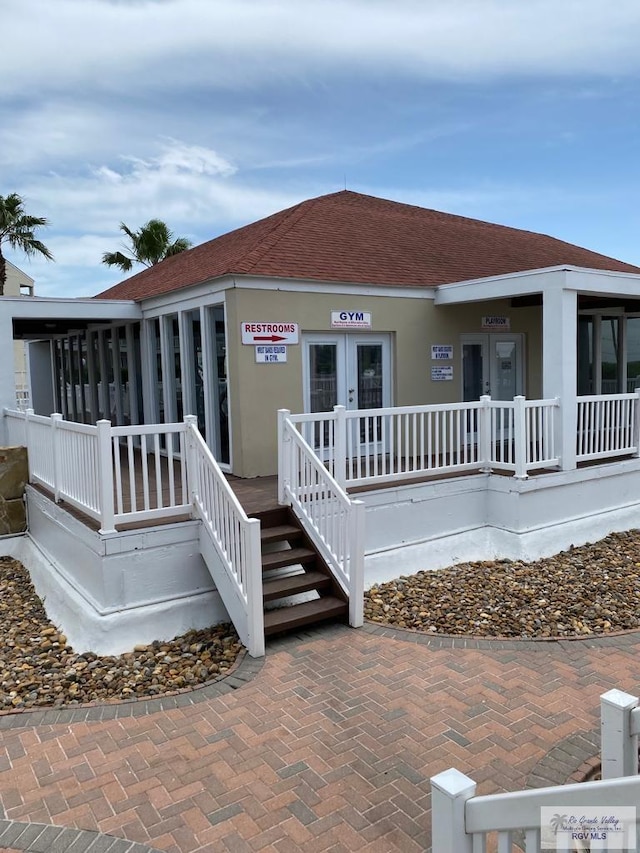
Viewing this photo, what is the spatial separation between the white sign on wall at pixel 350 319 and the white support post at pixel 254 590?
4.65 metres

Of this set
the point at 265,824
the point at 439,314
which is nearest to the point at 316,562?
the point at 265,824

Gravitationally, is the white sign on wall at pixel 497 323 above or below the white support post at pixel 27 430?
above

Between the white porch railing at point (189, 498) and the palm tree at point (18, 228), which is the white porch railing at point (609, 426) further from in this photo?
the palm tree at point (18, 228)

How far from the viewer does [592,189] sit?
17250 mm

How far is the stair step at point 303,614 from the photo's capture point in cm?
508

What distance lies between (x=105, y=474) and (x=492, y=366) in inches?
293

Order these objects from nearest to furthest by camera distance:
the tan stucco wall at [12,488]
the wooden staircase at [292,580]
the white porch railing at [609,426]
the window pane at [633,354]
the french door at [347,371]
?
1. the wooden staircase at [292,580]
2. the tan stucco wall at [12,488]
3. the white porch railing at [609,426]
4. the french door at [347,371]
5. the window pane at [633,354]

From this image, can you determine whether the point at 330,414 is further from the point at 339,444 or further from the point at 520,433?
the point at 520,433

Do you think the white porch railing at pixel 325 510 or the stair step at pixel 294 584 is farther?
the white porch railing at pixel 325 510

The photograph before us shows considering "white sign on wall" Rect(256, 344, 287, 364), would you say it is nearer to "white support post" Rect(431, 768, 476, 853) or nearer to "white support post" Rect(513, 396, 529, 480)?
"white support post" Rect(513, 396, 529, 480)

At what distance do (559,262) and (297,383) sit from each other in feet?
24.2

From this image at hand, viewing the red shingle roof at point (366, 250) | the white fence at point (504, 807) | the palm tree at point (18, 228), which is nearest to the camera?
the white fence at point (504, 807)

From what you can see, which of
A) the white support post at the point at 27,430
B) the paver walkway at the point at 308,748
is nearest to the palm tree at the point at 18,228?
the white support post at the point at 27,430

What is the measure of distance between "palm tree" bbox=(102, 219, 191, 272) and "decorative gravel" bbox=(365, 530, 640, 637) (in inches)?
844
